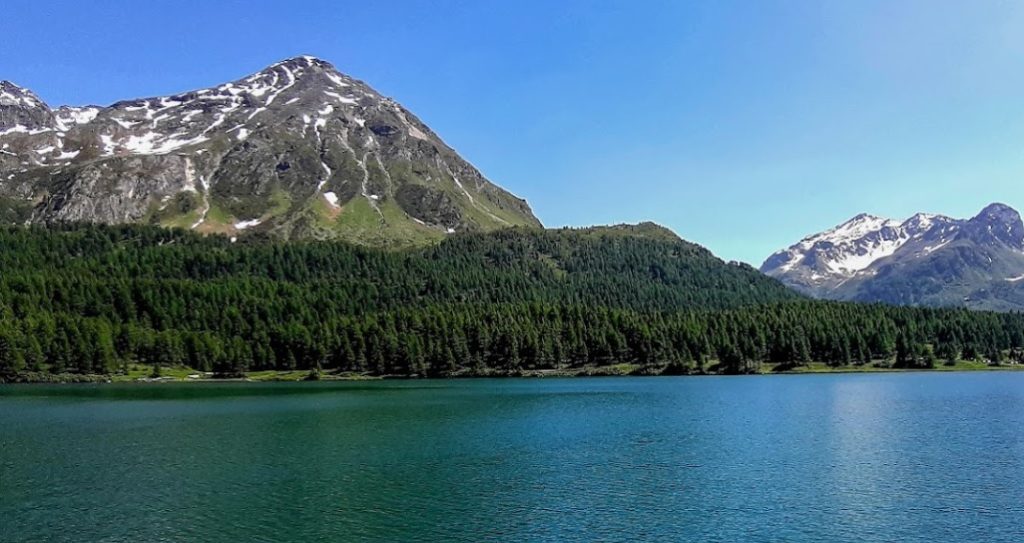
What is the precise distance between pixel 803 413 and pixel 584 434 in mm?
35086

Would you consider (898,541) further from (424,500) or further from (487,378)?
(487,378)

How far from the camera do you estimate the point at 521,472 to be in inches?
2317

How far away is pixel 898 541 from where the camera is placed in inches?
1537

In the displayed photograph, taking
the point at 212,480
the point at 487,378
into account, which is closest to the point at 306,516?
the point at 212,480

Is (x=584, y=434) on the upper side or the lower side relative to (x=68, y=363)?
lower

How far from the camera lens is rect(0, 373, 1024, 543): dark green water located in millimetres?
42906

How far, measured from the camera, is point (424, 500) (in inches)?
1960

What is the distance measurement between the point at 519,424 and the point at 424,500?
40938 millimetres

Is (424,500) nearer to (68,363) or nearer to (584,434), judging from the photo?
(584,434)

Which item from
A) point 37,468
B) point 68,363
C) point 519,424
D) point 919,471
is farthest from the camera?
point 68,363

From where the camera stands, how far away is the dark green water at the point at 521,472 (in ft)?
141

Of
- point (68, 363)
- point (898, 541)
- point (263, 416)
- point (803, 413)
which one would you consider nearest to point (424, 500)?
point (898, 541)

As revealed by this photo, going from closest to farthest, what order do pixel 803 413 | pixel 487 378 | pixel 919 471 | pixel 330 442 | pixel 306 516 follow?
pixel 306 516 < pixel 919 471 < pixel 330 442 < pixel 803 413 < pixel 487 378

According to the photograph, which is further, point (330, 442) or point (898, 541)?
point (330, 442)
